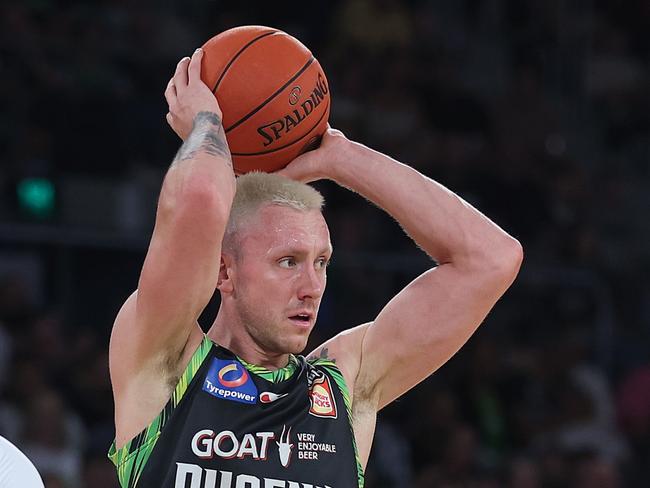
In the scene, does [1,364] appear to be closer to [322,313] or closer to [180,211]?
[322,313]

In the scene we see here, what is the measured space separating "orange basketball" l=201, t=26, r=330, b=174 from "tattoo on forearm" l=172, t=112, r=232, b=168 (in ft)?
0.67

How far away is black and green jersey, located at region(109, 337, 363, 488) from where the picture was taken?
3281mm

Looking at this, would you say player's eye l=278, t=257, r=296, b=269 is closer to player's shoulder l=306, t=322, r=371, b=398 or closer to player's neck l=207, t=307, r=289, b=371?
player's neck l=207, t=307, r=289, b=371

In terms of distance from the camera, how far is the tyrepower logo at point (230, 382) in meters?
3.38

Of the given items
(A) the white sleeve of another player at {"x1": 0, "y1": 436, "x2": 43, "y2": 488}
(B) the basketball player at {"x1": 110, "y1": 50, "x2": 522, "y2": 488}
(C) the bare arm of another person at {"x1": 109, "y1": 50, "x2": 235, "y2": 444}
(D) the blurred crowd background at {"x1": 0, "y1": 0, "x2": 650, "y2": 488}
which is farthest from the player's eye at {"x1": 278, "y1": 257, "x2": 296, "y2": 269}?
(D) the blurred crowd background at {"x1": 0, "y1": 0, "x2": 650, "y2": 488}

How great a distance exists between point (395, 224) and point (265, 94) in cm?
600

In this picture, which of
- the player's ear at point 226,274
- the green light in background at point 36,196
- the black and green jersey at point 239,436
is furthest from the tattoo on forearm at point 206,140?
the green light in background at point 36,196

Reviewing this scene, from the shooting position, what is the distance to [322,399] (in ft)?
11.7

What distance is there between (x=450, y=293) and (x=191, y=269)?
95 centimetres

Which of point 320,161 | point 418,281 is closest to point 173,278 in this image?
point 320,161

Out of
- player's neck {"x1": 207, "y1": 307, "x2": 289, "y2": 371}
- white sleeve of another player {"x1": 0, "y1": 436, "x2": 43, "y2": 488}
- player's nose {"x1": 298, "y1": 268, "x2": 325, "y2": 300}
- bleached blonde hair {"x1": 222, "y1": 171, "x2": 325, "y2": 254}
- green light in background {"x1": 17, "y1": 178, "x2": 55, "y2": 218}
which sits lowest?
white sleeve of another player {"x1": 0, "y1": 436, "x2": 43, "y2": 488}

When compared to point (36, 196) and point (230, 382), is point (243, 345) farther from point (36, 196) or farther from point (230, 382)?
point (36, 196)

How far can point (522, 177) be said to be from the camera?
1079 cm

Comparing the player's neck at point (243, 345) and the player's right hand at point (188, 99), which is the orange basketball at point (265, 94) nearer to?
the player's right hand at point (188, 99)
